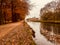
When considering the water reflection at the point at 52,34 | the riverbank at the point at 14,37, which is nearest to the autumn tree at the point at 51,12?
the water reflection at the point at 52,34

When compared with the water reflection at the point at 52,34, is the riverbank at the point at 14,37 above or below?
above

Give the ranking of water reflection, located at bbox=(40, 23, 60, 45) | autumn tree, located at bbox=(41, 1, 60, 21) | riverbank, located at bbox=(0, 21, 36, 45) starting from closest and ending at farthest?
riverbank, located at bbox=(0, 21, 36, 45), water reflection, located at bbox=(40, 23, 60, 45), autumn tree, located at bbox=(41, 1, 60, 21)

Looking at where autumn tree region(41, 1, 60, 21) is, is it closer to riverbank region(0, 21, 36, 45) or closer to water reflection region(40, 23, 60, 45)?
water reflection region(40, 23, 60, 45)

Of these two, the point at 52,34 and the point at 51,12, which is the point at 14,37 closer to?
the point at 52,34

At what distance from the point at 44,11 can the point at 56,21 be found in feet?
54.7

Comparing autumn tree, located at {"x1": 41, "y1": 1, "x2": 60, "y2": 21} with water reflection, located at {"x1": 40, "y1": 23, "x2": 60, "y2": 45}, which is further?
autumn tree, located at {"x1": 41, "y1": 1, "x2": 60, "y2": 21}

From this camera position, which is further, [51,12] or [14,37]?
[51,12]

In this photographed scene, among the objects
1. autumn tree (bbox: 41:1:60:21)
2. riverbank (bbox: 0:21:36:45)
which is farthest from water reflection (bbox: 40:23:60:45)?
autumn tree (bbox: 41:1:60:21)

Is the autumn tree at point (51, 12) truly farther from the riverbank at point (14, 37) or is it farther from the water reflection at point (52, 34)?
the riverbank at point (14, 37)

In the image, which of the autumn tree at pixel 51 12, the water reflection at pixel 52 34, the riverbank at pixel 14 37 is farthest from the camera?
the autumn tree at pixel 51 12

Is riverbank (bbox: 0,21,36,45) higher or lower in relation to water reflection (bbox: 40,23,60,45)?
higher

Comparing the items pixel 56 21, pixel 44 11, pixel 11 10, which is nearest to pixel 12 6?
pixel 11 10

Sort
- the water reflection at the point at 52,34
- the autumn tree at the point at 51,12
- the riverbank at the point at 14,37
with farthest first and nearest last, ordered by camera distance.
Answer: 1. the autumn tree at the point at 51,12
2. the water reflection at the point at 52,34
3. the riverbank at the point at 14,37

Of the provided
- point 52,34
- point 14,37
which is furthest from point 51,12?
point 14,37
